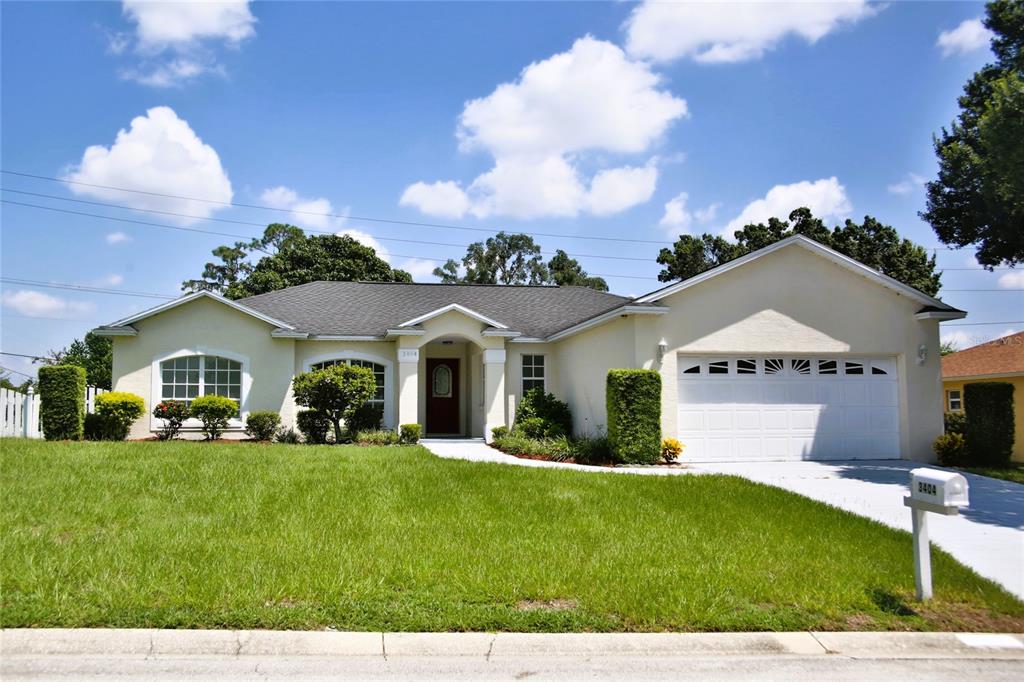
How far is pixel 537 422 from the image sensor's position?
18.8m

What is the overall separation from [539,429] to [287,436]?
684 cm

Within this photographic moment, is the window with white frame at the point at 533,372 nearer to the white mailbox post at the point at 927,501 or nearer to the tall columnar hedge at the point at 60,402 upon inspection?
the tall columnar hedge at the point at 60,402

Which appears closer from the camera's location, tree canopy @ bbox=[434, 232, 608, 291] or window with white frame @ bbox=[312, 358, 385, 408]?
Result: window with white frame @ bbox=[312, 358, 385, 408]

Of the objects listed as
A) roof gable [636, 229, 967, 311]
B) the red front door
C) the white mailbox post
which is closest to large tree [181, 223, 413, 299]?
the red front door

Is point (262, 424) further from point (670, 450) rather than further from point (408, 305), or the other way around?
point (670, 450)

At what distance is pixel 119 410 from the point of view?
17.3 m

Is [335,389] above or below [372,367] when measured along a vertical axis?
below

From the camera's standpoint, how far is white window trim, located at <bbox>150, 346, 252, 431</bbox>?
60.6 ft

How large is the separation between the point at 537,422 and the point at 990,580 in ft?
41.8

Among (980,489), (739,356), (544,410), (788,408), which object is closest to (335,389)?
(544,410)

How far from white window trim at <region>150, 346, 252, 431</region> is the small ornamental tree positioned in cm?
164

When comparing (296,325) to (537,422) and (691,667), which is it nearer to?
(537,422)

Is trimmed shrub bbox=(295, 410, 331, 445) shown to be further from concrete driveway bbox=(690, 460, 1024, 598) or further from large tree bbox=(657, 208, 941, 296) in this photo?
large tree bbox=(657, 208, 941, 296)

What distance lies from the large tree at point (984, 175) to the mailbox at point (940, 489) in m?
9.51
